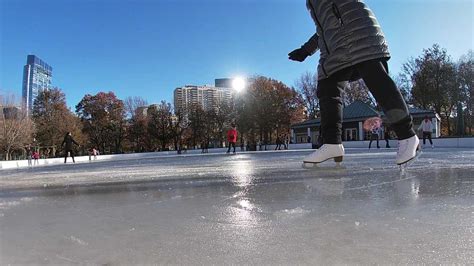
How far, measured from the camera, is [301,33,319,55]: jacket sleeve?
134 inches

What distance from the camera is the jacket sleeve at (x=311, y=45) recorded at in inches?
134

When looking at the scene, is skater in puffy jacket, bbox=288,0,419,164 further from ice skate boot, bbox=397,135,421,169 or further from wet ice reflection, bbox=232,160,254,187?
wet ice reflection, bbox=232,160,254,187

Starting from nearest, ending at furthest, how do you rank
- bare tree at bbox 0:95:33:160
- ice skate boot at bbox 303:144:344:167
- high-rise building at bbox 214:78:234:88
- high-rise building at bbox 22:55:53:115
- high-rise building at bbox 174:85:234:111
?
ice skate boot at bbox 303:144:344:167
bare tree at bbox 0:95:33:160
high-rise building at bbox 22:55:53:115
high-rise building at bbox 174:85:234:111
high-rise building at bbox 214:78:234:88

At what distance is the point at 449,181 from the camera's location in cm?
236

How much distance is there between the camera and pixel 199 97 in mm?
63844

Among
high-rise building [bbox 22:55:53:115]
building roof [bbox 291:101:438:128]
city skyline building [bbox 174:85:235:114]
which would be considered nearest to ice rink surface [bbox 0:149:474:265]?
building roof [bbox 291:101:438:128]

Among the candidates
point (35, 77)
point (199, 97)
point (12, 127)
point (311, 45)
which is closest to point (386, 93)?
point (311, 45)

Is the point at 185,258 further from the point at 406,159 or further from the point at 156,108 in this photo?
the point at 156,108

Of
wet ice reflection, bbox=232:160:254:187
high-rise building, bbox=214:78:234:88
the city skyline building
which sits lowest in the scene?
wet ice reflection, bbox=232:160:254:187

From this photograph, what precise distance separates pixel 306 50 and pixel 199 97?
61.1m

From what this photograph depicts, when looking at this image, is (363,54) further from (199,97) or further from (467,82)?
(199,97)

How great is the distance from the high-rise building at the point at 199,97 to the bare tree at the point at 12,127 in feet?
71.5

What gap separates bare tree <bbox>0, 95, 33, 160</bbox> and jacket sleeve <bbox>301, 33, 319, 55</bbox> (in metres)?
41.3

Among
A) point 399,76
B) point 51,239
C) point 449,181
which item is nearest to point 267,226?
point 51,239
